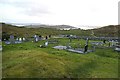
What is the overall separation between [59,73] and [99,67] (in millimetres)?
7373

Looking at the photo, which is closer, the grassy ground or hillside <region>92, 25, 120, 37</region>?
the grassy ground

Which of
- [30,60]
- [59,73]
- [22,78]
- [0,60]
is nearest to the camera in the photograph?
[22,78]

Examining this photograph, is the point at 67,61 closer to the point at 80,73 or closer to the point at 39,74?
the point at 80,73

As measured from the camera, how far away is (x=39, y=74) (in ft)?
82.2

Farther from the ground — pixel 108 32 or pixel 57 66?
pixel 108 32

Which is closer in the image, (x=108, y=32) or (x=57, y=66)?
(x=57, y=66)

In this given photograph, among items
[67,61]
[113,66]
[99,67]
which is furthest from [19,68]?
[113,66]

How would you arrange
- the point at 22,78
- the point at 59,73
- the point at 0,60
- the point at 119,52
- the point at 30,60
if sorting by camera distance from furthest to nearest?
the point at 119,52, the point at 0,60, the point at 30,60, the point at 59,73, the point at 22,78

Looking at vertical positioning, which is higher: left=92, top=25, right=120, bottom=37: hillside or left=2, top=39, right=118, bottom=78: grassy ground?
left=92, top=25, right=120, bottom=37: hillside

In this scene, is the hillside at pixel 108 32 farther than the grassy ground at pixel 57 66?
Yes

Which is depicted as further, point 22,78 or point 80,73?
point 80,73

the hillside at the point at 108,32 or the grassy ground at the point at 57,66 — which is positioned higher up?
the hillside at the point at 108,32

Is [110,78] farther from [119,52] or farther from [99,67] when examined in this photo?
[119,52]

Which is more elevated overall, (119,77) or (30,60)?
(30,60)
